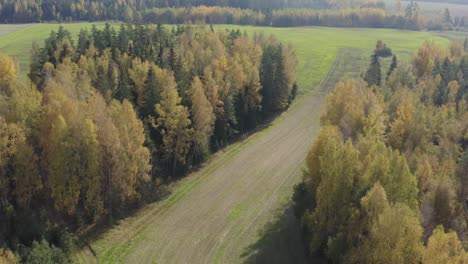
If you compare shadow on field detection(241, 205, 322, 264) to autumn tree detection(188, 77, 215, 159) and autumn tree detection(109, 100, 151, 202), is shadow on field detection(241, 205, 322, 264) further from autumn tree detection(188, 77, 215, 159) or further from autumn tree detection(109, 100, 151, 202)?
autumn tree detection(188, 77, 215, 159)

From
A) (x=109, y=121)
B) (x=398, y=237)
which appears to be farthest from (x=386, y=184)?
(x=109, y=121)

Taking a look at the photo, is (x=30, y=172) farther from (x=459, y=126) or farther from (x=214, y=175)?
(x=459, y=126)

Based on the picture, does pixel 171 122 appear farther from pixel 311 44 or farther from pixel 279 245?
pixel 311 44

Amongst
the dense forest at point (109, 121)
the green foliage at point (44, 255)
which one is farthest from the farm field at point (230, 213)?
the green foliage at point (44, 255)

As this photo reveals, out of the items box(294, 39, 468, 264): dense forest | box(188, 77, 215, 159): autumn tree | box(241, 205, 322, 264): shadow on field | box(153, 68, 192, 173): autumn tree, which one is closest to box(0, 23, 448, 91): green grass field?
box(153, 68, 192, 173): autumn tree

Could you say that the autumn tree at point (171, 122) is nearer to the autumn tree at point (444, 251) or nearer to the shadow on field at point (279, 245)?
the shadow on field at point (279, 245)
